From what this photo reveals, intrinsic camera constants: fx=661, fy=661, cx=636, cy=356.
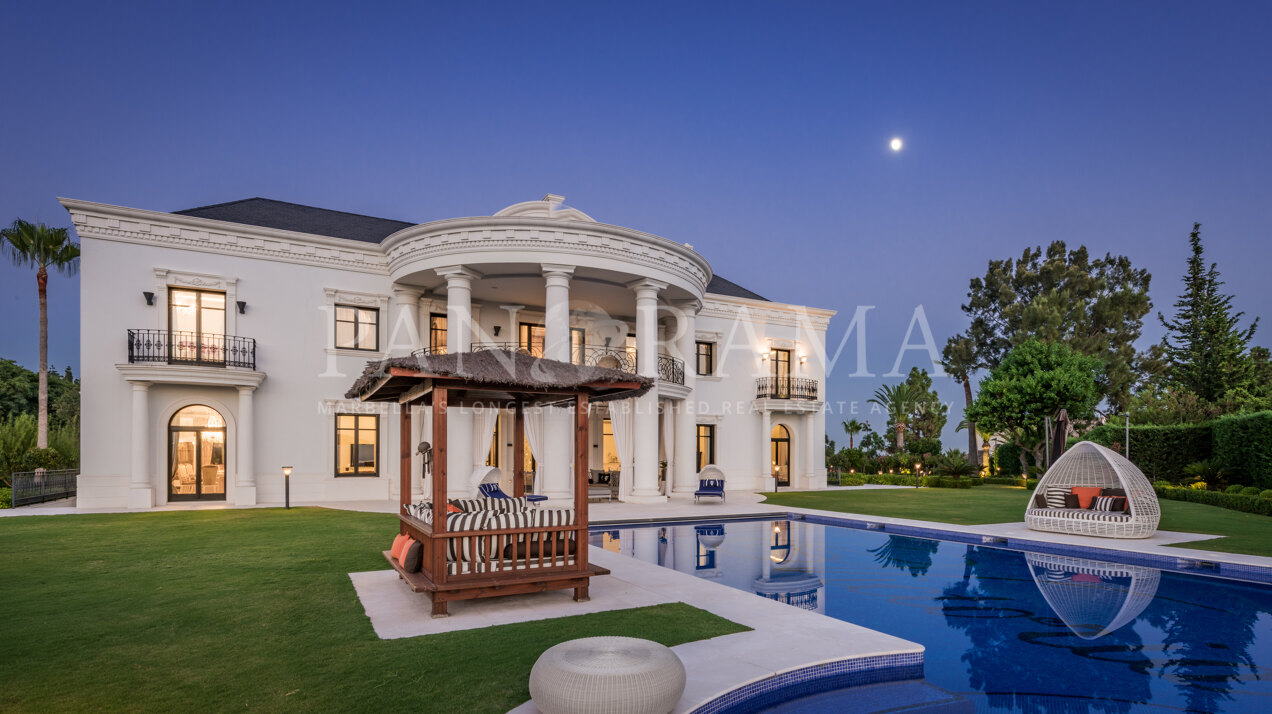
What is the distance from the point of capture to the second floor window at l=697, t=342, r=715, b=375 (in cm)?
2394

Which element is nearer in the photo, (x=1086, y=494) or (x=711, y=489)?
(x=1086, y=494)

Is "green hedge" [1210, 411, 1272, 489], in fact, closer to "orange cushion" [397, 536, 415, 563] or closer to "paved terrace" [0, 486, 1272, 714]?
"paved terrace" [0, 486, 1272, 714]

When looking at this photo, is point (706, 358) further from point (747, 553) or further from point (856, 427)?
point (856, 427)

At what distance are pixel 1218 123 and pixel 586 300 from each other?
29.5 meters

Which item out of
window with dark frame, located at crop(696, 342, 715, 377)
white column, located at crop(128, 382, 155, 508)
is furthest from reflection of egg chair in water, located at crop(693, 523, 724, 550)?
white column, located at crop(128, 382, 155, 508)

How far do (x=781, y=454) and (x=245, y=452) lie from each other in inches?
702

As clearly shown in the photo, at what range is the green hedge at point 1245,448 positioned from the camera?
18000 mm

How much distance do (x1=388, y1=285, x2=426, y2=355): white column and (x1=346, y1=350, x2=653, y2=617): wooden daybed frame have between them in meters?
11.2

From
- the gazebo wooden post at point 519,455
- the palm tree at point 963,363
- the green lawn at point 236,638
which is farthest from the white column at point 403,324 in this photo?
the palm tree at point 963,363

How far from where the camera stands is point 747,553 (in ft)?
37.6

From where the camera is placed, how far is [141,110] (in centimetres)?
3194

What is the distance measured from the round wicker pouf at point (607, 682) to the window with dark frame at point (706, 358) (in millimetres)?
20119

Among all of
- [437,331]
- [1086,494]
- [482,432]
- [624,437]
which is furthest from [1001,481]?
[437,331]

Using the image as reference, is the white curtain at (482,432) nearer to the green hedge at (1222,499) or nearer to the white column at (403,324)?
the white column at (403,324)
